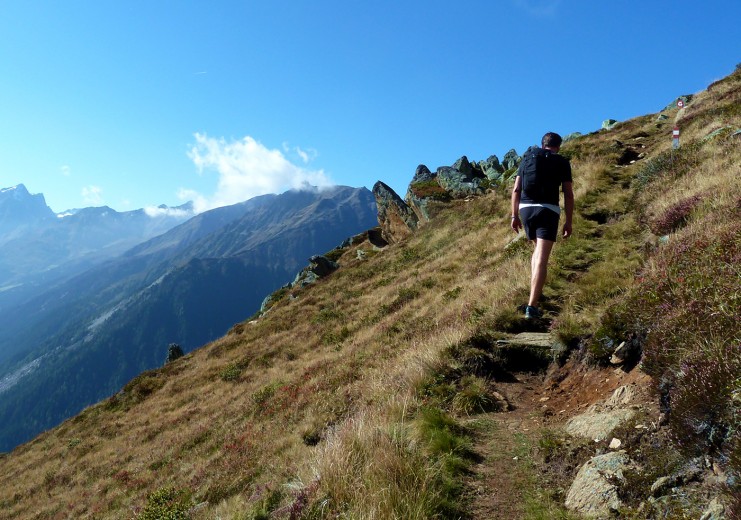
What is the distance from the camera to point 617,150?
2372 cm

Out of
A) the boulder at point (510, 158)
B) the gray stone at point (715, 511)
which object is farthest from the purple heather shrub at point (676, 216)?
the boulder at point (510, 158)

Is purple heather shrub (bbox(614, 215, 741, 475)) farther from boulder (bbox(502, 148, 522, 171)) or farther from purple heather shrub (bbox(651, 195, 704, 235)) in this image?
boulder (bbox(502, 148, 522, 171))

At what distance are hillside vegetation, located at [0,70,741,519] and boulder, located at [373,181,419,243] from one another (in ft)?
70.6

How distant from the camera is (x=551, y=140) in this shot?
8.05 metres

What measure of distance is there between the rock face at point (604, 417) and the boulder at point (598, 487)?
44cm

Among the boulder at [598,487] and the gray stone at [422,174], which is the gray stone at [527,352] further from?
the gray stone at [422,174]

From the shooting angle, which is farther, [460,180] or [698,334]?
[460,180]

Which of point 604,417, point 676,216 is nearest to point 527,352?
point 604,417

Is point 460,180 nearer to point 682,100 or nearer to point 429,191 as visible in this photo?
point 429,191

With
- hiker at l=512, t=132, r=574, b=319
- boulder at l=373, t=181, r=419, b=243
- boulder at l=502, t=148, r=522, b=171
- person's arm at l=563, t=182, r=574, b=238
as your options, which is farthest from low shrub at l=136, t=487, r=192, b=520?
boulder at l=502, t=148, r=522, b=171

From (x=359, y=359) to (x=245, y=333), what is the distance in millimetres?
20821

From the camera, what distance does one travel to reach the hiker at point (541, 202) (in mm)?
7566

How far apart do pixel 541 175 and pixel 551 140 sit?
84 centimetres

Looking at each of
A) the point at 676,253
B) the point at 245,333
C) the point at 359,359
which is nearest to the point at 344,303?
the point at 245,333
